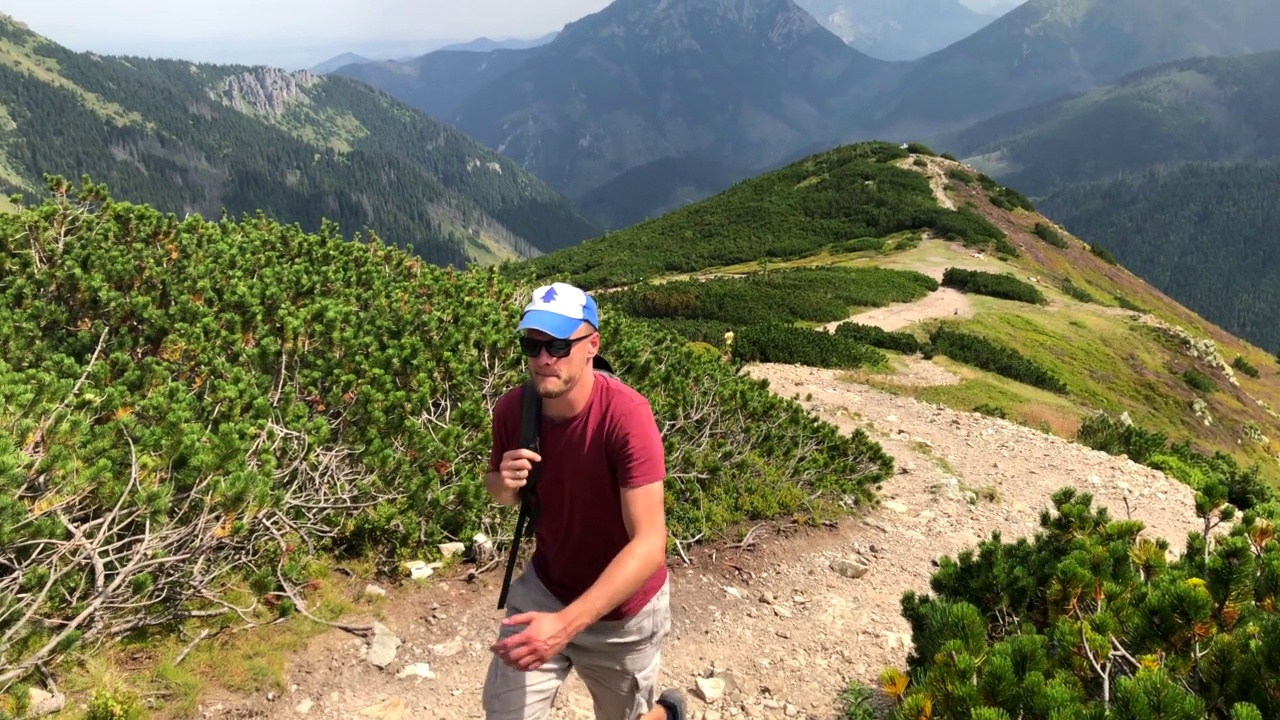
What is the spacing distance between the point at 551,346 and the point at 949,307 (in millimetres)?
31829

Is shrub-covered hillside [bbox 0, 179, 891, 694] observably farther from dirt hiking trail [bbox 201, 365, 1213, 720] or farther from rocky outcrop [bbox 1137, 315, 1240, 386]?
rocky outcrop [bbox 1137, 315, 1240, 386]

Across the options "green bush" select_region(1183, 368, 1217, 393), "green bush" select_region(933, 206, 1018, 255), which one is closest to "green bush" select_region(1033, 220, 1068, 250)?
"green bush" select_region(933, 206, 1018, 255)

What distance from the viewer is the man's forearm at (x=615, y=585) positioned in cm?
272

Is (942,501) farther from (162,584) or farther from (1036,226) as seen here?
(1036,226)

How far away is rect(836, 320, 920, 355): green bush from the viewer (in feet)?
76.0

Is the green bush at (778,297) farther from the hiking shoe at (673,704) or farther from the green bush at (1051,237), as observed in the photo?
the green bush at (1051,237)

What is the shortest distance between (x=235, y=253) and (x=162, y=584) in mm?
4683

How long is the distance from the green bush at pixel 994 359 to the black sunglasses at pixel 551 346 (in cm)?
2210

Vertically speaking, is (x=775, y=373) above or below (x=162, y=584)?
below

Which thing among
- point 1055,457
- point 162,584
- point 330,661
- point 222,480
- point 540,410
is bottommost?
point 1055,457

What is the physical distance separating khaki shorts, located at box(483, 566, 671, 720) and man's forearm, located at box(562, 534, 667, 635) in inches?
23.2

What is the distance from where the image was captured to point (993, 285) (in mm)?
35031

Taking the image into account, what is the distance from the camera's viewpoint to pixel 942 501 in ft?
34.3

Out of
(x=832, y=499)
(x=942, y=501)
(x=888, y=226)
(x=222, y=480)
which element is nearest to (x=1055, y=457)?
(x=942, y=501)
